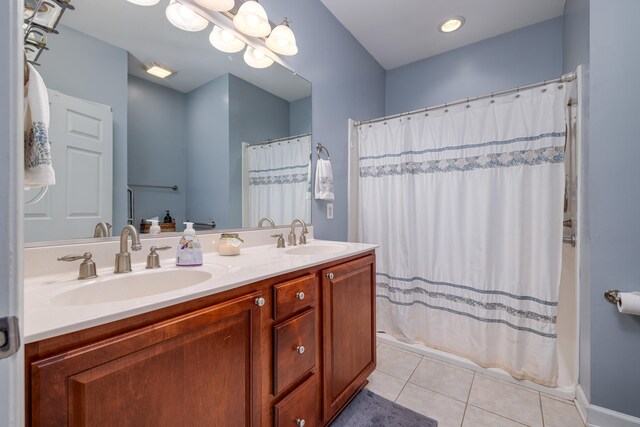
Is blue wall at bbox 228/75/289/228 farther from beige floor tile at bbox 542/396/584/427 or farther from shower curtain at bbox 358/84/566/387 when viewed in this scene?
beige floor tile at bbox 542/396/584/427

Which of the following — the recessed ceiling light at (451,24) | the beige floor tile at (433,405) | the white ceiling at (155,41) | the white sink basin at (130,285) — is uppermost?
the recessed ceiling light at (451,24)

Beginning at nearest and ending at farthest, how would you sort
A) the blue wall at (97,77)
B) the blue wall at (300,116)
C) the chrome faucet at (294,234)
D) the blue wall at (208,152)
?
the blue wall at (97,77), the blue wall at (208,152), the chrome faucet at (294,234), the blue wall at (300,116)

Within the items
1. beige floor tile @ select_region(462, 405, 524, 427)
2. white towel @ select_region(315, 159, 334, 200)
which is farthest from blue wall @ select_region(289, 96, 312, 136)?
beige floor tile @ select_region(462, 405, 524, 427)

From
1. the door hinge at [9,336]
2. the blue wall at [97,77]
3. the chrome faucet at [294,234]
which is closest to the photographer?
the door hinge at [9,336]

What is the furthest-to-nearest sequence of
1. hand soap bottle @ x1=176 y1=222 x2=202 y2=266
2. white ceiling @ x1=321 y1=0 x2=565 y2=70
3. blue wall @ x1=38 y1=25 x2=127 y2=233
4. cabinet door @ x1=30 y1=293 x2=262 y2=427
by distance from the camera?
white ceiling @ x1=321 y1=0 x2=565 y2=70, hand soap bottle @ x1=176 y1=222 x2=202 y2=266, blue wall @ x1=38 y1=25 x2=127 y2=233, cabinet door @ x1=30 y1=293 x2=262 y2=427

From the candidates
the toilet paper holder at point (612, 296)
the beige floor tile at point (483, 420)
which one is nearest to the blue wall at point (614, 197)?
the toilet paper holder at point (612, 296)

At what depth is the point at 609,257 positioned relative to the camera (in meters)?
1.29

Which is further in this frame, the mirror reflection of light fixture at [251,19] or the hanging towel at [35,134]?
the mirror reflection of light fixture at [251,19]

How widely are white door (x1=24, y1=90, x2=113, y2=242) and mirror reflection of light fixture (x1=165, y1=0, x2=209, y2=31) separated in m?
0.52

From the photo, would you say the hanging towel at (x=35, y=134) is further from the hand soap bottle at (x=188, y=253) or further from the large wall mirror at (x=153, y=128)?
the hand soap bottle at (x=188, y=253)

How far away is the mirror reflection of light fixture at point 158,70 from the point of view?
1.18 meters

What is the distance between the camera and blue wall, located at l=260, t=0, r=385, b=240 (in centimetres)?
183

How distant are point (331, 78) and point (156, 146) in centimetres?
141

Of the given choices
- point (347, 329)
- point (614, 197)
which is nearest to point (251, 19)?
point (347, 329)
